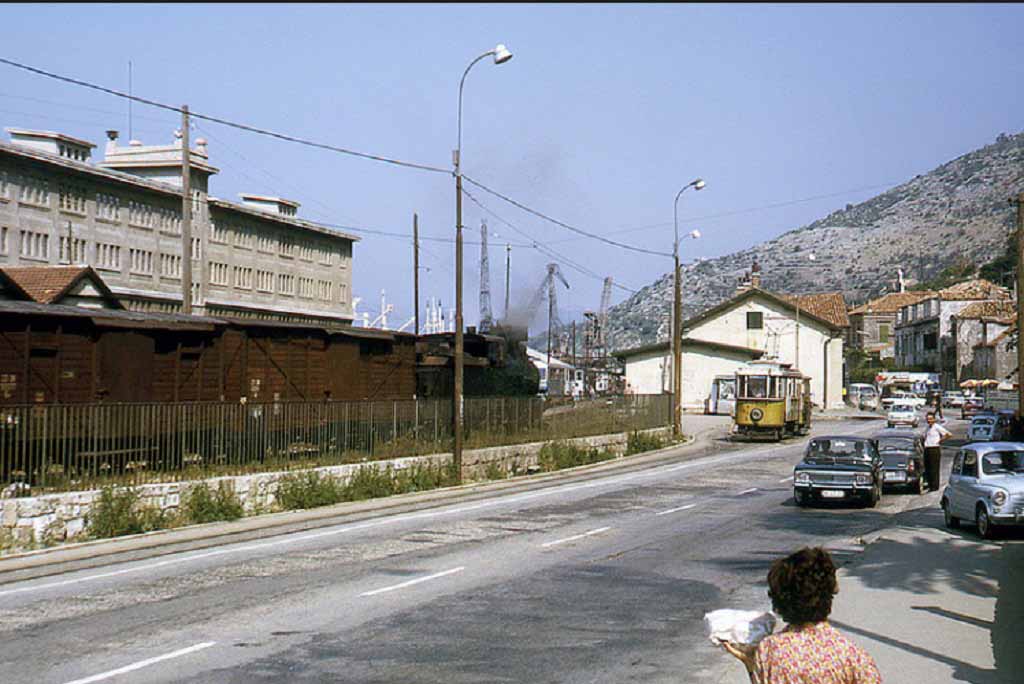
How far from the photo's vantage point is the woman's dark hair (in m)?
4.88

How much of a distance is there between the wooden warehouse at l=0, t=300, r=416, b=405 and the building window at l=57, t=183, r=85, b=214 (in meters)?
33.0

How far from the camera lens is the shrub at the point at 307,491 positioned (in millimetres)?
25625

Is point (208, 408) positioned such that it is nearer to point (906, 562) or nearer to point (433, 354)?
point (906, 562)

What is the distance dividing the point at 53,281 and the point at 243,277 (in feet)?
145

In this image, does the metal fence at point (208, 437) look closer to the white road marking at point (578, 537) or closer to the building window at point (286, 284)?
the white road marking at point (578, 537)

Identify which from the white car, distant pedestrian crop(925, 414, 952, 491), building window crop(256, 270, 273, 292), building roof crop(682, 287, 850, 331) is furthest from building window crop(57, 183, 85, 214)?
distant pedestrian crop(925, 414, 952, 491)

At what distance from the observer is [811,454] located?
2694 cm

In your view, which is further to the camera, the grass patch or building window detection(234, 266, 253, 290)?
building window detection(234, 266, 253, 290)

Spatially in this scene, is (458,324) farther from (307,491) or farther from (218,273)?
(218,273)

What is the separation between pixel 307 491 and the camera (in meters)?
26.0

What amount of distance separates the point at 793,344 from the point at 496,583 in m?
73.9

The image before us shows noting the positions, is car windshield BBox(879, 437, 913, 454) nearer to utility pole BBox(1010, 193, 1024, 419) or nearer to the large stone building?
utility pole BBox(1010, 193, 1024, 419)

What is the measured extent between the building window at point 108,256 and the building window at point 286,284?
61.2 feet

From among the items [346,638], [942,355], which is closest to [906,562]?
[346,638]
